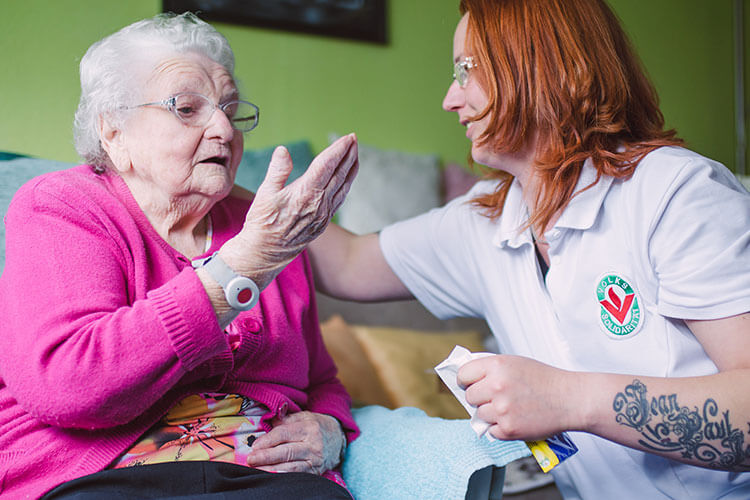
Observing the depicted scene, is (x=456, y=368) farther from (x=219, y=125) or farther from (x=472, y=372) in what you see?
(x=219, y=125)

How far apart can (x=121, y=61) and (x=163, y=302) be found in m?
0.51

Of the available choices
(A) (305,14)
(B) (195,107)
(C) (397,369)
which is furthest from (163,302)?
(A) (305,14)

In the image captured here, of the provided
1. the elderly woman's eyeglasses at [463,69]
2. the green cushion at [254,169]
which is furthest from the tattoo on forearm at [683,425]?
the green cushion at [254,169]

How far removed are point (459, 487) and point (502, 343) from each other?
0.47 metres

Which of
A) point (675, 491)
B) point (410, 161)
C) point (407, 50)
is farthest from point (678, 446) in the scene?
point (407, 50)

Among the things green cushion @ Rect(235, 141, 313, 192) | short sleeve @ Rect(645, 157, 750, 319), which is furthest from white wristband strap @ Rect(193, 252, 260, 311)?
green cushion @ Rect(235, 141, 313, 192)

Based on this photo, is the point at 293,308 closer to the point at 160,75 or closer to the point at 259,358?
the point at 259,358

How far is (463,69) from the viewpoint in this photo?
1.32m

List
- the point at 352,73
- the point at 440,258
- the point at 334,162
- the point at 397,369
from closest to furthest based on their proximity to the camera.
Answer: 1. the point at 334,162
2. the point at 440,258
3. the point at 397,369
4. the point at 352,73

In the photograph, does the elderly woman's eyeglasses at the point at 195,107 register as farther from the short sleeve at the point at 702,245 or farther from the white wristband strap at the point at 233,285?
the short sleeve at the point at 702,245

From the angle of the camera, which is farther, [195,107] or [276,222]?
[195,107]

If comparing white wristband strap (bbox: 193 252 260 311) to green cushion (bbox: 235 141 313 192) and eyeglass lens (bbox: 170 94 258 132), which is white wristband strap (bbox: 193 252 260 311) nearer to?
eyeglass lens (bbox: 170 94 258 132)

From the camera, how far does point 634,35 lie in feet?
11.3

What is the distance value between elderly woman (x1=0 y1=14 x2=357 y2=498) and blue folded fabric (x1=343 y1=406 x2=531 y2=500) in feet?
0.17
